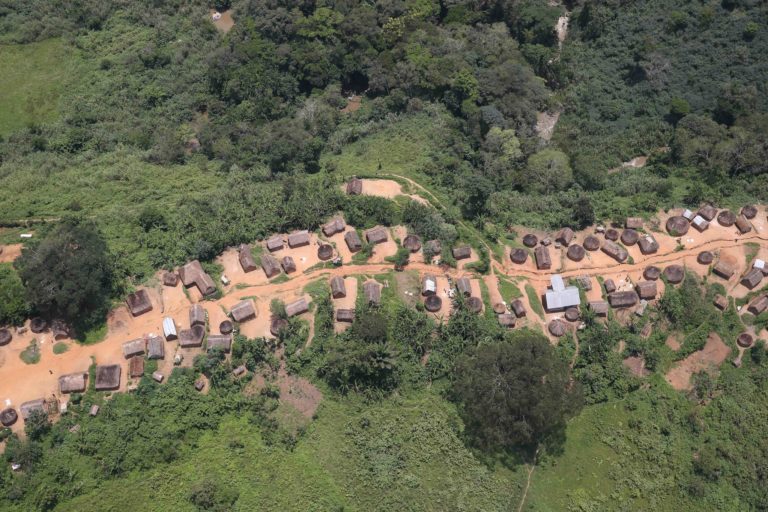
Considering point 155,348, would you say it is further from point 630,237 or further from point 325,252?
point 630,237

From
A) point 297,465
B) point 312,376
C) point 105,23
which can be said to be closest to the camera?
point 297,465

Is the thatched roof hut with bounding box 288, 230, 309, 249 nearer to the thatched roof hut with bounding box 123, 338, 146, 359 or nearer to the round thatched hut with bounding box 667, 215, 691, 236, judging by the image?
the thatched roof hut with bounding box 123, 338, 146, 359

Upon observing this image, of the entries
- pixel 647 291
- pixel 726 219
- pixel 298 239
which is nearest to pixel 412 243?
pixel 298 239

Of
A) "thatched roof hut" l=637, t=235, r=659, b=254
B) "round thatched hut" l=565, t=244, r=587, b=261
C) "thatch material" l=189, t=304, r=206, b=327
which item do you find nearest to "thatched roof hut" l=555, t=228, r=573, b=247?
"round thatched hut" l=565, t=244, r=587, b=261

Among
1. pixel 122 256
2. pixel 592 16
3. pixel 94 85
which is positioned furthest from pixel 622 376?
pixel 94 85

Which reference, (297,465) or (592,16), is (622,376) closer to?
(297,465)

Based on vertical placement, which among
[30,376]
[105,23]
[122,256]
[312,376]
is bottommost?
[312,376]

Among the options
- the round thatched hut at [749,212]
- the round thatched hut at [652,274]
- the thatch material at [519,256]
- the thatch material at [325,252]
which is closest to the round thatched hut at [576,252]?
the thatch material at [519,256]
